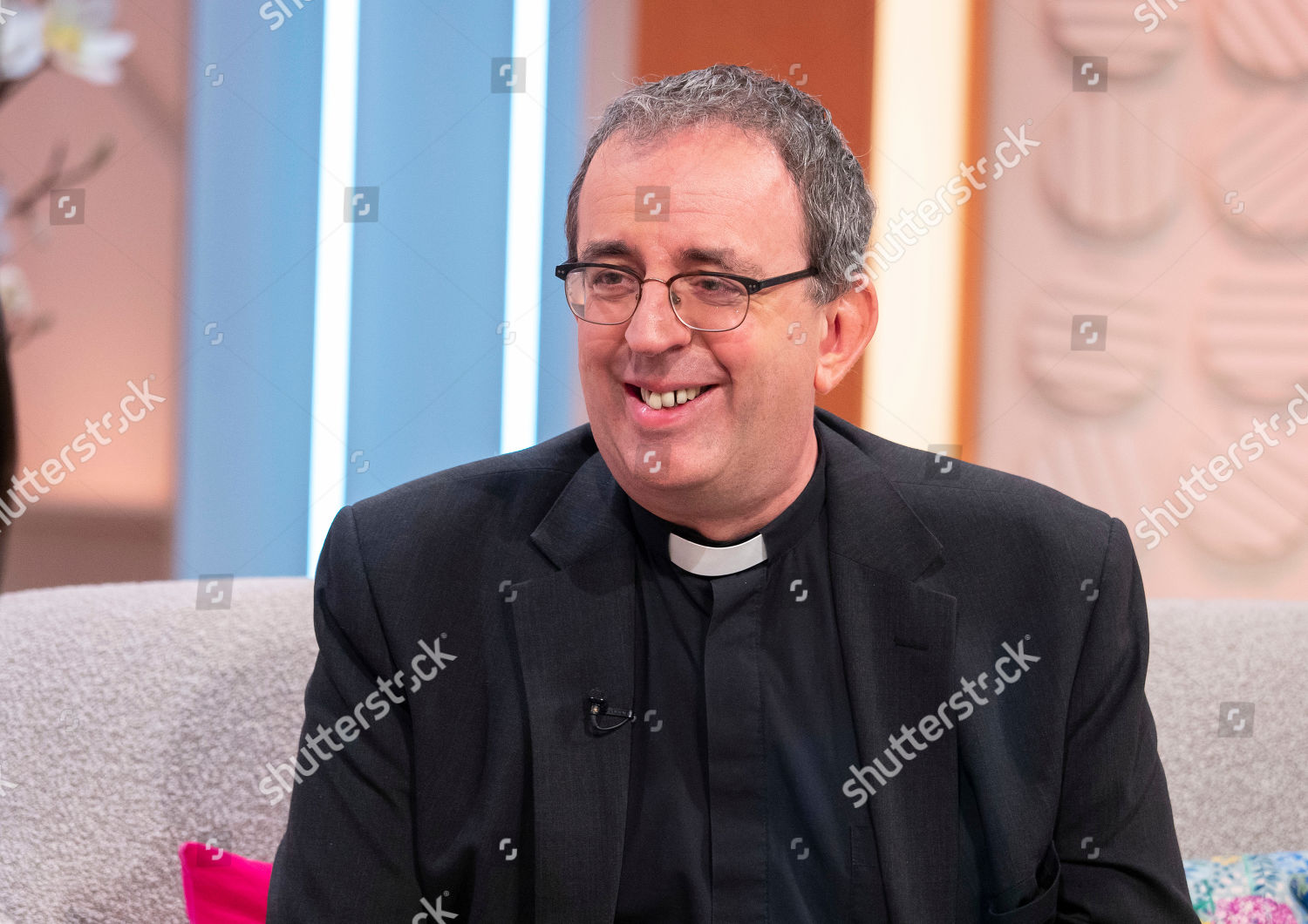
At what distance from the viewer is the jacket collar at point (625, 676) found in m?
1.33

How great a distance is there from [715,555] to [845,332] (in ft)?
1.21

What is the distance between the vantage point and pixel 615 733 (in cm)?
137

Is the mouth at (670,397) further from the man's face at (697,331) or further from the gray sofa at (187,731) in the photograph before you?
the gray sofa at (187,731)

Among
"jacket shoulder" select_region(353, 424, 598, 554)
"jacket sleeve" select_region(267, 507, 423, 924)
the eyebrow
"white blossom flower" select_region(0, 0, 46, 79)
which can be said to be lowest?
"jacket sleeve" select_region(267, 507, 423, 924)


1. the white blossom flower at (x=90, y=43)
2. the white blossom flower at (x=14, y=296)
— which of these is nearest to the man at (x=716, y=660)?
the white blossom flower at (x=14, y=296)

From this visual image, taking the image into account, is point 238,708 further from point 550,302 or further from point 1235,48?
point 1235,48

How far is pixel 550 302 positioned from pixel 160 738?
5.31ft

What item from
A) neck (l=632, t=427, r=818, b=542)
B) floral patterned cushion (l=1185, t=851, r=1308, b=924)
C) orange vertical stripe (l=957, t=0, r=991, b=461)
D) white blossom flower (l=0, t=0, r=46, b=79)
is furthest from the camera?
orange vertical stripe (l=957, t=0, r=991, b=461)

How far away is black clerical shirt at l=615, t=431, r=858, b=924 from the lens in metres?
1.38

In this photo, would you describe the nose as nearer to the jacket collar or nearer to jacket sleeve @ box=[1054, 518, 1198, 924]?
the jacket collar

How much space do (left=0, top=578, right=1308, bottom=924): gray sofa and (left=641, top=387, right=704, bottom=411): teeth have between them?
86cm

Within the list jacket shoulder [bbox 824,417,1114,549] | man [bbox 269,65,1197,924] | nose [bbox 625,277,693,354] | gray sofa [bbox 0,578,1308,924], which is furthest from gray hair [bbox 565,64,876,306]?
gray sofa [bbox 0,578,1308,924]

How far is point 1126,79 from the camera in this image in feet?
10.1

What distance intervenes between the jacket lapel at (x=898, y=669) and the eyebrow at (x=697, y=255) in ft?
1.28
